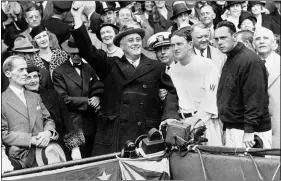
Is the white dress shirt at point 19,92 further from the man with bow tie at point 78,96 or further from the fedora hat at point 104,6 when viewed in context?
the fedora hat at point 104,6

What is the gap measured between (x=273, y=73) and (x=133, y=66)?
1.74 meters

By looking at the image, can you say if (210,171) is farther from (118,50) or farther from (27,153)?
(118,50)

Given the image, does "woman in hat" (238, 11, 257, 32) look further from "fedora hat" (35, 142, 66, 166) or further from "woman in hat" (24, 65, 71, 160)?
"fedora hat" (35, 142, 66, 166)

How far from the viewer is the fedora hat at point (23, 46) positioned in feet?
24.1

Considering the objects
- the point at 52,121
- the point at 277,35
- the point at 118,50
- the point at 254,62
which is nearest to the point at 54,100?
the point at 52,121

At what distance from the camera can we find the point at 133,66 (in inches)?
266

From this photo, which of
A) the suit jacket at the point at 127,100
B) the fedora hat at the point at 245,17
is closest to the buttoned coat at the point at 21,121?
the suit jacket at the point at 127,100

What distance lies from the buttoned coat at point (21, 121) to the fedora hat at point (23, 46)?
93 centimetres

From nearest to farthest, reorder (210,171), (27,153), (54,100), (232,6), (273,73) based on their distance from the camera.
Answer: (210,171), (27,153), (54,100), (273,73), (232,6)

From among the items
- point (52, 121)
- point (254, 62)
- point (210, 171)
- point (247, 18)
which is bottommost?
point (210, 171)

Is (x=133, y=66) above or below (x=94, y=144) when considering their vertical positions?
above

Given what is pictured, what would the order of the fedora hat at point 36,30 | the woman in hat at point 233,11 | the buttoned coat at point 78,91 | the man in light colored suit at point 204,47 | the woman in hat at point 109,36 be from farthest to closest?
the woman in hat at point 233,11
the fedora hat at point 36,30
the man in light colored suit at point 204,47
the woman in hat at point 109,36
the buttoned coat at point 78,91

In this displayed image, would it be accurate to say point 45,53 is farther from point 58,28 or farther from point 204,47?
point 204,47

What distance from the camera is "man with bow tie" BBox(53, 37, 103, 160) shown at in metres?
6.80
